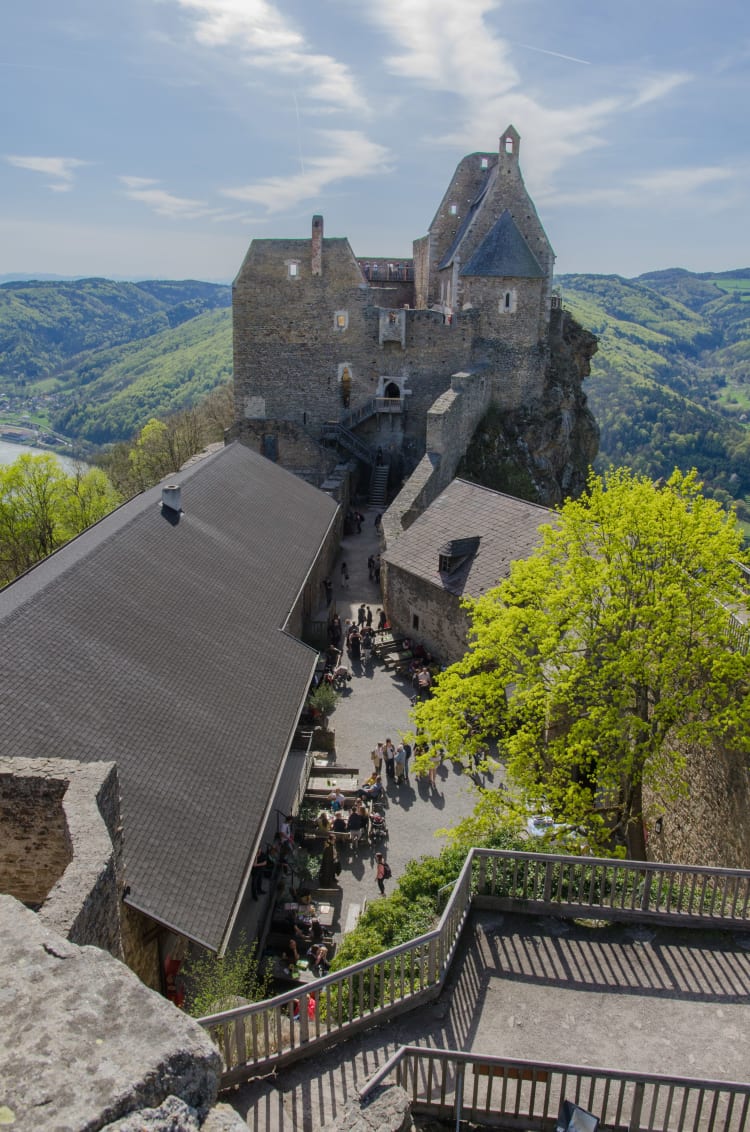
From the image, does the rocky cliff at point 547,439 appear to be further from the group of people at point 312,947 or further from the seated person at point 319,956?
the seated person at point 319,956

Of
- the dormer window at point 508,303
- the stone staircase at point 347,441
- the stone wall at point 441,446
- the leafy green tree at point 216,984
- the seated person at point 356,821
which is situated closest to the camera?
the leafy green tree at point 216,984

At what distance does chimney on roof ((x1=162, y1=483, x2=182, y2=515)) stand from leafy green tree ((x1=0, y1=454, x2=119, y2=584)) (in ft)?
54.1

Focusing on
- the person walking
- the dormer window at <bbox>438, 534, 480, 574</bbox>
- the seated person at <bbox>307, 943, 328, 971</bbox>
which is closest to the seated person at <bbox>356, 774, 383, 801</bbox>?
the person walking

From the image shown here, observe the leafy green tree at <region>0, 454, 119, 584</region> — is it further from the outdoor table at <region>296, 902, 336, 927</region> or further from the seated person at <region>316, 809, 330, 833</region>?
the outdoor table at <region>296, 902, 336, 927</region>

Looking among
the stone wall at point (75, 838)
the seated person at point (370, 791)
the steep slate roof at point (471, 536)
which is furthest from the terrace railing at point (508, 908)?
the steep slate roof at point (471, 536)

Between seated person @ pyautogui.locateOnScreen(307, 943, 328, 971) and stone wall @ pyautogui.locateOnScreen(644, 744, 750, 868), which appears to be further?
seated person @ pyautogui.locateOnScreen(307, 943, 328, 971)

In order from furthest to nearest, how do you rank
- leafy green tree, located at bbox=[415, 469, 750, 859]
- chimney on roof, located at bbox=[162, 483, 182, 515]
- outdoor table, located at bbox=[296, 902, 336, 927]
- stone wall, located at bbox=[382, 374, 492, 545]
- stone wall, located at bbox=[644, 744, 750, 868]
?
1. stone wall, located at bbox=[382, 374, 492, 545]
2. chimney on roof, located at bbox=[162, 483, 182, 515]
3. outdoor table, located at bbox=[296, 902, 336, 927]
4. leafy green tree, located at bbox=[415, 469, 750, 859]
5. stone wall, located at bbox=[644, 744, 750, 868]

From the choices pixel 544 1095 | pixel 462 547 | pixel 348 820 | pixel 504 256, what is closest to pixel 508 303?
pixel 504 256

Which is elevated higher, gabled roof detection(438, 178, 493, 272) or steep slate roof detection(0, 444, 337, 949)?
gabled roof detection(438, 178, 493, 272)

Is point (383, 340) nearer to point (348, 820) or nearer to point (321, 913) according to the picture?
point (348, 820)

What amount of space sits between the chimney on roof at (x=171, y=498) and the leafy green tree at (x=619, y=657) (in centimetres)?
1003

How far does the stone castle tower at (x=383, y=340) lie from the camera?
3997 centimetres

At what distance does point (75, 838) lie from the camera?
856cm

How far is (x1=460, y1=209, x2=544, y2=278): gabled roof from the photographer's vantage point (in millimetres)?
39312
